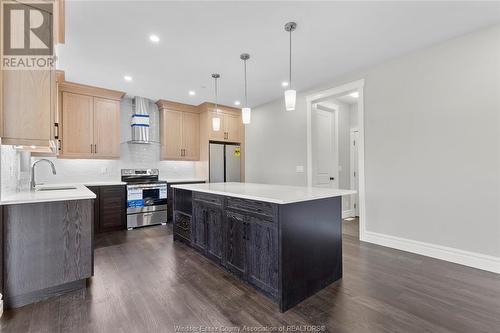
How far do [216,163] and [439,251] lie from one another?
4.29 metres

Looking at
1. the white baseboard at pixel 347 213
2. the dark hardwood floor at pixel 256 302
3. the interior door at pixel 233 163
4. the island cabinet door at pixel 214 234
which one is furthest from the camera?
the interior door at pixel 233 163

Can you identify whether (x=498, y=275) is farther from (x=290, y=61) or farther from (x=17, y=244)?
(x=17, y=244)

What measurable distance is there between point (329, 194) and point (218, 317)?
1347mm

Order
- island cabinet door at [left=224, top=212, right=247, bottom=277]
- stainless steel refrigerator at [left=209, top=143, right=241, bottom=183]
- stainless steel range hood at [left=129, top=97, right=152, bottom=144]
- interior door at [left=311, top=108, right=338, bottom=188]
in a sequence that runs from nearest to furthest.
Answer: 1. island cabinet door at [left=224, top=212, right=247, bottom=277]
2. interior door at [left=311, top=108, right=338, bottom=188]
3. stainless steel range hood at [left=129, top=97, right=152, bottom=144]
4. stainless steel refrigerator at [left=209, top=143, right=241, bottom=183]

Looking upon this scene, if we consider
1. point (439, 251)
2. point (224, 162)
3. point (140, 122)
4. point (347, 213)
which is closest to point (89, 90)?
point (140, 122)

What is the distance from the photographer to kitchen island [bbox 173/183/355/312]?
1.87m

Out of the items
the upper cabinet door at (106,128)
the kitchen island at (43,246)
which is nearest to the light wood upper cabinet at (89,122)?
the upper cabinet door at (106,128)

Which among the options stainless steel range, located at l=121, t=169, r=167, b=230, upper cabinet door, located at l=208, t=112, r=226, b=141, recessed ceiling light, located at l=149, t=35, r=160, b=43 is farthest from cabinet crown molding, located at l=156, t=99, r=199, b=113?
recessed ceiling light, located at l=149, t=35, r=160, b=43

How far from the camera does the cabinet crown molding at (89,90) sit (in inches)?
163

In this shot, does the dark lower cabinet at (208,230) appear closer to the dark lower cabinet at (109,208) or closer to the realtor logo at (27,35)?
the realtor logo at (27,35)

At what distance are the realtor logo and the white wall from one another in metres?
3.79

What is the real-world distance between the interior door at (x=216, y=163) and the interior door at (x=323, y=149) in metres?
2.23

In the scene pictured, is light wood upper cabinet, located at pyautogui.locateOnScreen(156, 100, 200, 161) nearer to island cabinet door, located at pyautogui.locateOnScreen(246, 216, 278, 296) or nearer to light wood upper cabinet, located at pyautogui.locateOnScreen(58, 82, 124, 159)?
light wood upper cabinet, located at pyautogui.locateOnScreen(58, 82, 124, 159)

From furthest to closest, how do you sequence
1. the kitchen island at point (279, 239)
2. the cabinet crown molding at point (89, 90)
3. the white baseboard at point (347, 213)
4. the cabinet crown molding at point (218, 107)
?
the cabinet crown molding at point (218, 107), the white baseboard at point (347, 213), the cabinet crown molding at point (89, 90), the kitchen island at point (279, 239)
